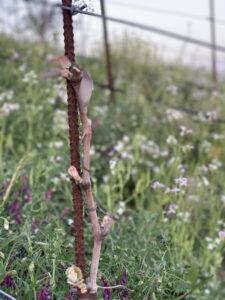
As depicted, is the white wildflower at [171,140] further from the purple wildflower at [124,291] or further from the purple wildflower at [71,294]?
the purple wildflower at [71,294]

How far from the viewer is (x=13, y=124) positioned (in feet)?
13.7

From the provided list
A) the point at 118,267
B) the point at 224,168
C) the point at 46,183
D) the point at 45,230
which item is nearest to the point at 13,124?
the point at 46,183

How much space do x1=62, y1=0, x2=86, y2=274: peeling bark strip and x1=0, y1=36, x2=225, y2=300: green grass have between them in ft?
0.52

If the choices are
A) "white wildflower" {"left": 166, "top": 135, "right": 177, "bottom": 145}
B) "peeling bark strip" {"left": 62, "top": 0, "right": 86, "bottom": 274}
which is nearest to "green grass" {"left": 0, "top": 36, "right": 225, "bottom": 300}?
"white wildflower" {"left": 166, "top": 135, "right": 177, "bottom": 145}

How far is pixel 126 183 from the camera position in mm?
4012

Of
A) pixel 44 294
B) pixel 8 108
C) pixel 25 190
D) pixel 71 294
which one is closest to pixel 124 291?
pixel 71 294

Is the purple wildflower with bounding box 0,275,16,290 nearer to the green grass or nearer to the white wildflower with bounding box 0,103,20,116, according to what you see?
the green grass

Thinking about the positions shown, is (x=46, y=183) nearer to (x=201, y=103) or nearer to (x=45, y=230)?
(x=45, y=230)

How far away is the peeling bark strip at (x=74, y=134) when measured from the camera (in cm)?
175

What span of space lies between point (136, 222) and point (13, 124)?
1.39 m

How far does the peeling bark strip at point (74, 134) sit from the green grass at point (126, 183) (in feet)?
0.52

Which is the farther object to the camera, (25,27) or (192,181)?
(25,27)

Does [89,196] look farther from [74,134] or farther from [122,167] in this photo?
[122,167]

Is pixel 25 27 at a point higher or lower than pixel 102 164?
higher
